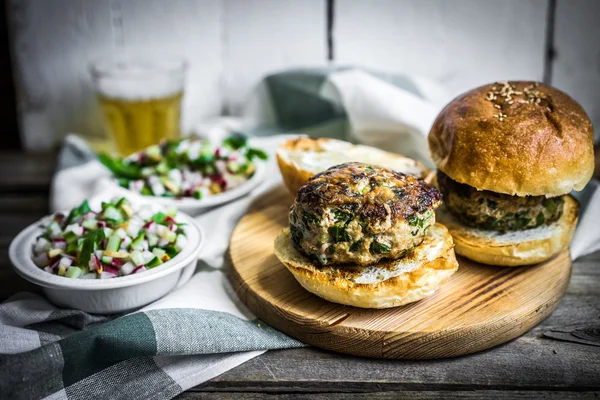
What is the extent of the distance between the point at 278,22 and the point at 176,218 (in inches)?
100

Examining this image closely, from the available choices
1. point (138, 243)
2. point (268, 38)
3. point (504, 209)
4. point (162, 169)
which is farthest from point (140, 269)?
point (268, 38)

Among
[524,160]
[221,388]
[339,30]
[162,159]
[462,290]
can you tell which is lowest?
[221,388]

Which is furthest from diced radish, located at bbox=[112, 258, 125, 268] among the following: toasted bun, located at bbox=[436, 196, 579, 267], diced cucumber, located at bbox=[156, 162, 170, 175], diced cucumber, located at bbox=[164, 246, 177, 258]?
toasted bun, located at bbox=[436, 196, 579, 267]

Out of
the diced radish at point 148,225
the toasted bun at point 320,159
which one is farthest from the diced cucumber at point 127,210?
the toasted bun at point 320,159

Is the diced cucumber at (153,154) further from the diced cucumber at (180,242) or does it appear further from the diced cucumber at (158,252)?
the diced cucumber at (158,252)

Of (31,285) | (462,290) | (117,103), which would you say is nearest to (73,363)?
(31,285)

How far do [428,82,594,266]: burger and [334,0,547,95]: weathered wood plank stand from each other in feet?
6.67

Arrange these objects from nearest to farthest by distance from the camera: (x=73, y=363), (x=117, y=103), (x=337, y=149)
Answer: (x=73, y=363), (x=337, y=149), (x=117, y=103)

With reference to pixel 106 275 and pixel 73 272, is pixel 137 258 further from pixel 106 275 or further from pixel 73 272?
pixel 73 272

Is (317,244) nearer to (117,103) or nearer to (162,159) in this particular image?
(162,159)

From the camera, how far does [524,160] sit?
10.4ft

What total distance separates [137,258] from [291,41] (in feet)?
9.98

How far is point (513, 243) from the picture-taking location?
328 cm

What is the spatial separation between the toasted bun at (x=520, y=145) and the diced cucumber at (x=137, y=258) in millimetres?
1619
